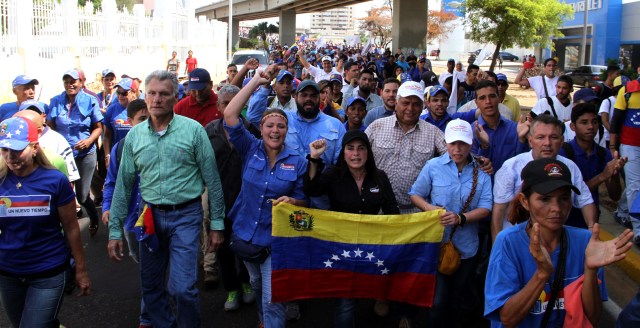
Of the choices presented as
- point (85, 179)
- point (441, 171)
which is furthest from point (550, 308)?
point (85, 179)

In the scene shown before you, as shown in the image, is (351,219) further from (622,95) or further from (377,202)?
(622,95)

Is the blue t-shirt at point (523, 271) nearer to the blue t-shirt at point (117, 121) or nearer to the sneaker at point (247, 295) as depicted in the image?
the sneaker at point (247, 295)

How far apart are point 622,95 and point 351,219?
15.5ft

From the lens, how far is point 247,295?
5.23 meters

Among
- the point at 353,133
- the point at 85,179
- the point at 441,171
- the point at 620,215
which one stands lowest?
the point at 620,215

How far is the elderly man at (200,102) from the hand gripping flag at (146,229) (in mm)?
1961

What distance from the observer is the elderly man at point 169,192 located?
397 cm

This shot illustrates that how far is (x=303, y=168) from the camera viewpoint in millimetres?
4160

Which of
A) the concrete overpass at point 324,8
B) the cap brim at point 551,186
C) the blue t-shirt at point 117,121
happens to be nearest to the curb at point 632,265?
the cap brim at point 551,186

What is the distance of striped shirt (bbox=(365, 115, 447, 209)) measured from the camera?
4695mm

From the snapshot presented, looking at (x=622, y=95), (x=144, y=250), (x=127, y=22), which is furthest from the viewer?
(x=127, y=22)

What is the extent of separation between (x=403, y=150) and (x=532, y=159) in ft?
3.62

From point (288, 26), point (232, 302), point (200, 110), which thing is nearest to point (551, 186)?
point (232, 302)

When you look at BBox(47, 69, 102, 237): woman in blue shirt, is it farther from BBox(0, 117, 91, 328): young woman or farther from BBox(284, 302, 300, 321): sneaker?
BBox(0, 117, 91, 328): young woman
